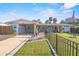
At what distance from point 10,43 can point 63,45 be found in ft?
3.43

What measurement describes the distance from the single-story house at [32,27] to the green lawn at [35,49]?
0.26 meters

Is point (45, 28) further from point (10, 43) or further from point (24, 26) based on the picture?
point (10, 43)

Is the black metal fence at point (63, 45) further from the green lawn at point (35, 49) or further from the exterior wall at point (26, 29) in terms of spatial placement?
the exterior wall at point (26, 29)

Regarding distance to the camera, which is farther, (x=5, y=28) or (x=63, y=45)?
(x=5, y=28)

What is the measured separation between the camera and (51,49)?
5773 millimetres

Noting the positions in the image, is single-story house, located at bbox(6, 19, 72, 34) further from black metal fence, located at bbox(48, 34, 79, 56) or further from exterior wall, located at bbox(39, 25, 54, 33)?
black metal fence, located at bbox(48, 34, 79, 56)

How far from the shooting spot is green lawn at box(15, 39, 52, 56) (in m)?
5.63

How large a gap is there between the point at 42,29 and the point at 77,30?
2.32 ft

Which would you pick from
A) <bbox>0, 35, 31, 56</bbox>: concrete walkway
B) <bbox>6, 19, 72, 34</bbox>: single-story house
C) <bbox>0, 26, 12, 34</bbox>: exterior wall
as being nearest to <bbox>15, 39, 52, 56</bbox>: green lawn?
<bbox>0, 35, 31, 56</bbox>: concrete walkway

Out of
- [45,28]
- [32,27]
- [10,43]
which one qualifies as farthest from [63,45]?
[10,43]

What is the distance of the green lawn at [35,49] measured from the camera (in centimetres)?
563

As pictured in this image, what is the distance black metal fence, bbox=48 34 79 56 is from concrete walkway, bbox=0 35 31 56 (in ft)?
1.68

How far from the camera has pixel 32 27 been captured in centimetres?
572

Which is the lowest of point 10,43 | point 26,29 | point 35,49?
point 35,49
